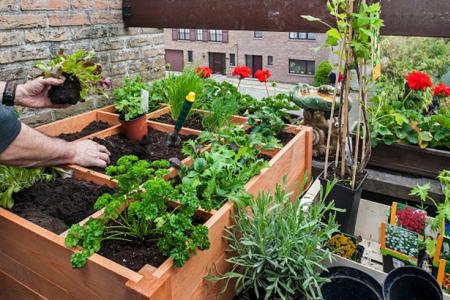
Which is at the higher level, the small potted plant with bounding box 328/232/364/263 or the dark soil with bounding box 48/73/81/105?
the dark soil with bounding box 48/73/81/105

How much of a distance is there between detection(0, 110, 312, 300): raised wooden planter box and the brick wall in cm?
101

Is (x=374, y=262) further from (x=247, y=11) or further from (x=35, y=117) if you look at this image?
(x=35, y=117)

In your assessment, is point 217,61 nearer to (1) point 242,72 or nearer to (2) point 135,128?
(1) point 242,72

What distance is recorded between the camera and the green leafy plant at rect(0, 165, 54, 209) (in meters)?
1.33

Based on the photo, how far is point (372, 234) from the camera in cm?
166

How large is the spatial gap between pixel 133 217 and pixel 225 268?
1.22 ft

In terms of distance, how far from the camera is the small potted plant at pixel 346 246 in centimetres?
139

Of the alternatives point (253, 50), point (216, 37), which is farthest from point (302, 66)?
point (216, 37)

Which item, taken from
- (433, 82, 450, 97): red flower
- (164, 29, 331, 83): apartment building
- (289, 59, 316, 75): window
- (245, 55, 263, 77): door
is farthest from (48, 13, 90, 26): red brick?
(289, 59, 316, 75): window

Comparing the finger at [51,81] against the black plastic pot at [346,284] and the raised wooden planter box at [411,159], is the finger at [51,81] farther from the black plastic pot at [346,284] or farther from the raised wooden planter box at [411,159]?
the raised wooden planter box at [411,159]

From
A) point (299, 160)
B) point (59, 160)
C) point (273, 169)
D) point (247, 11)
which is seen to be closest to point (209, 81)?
point (247, 11)

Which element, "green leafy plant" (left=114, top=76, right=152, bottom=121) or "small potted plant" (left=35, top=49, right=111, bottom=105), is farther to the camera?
"green leafy plant" (left=114, top=76, right=152, bottom=121)

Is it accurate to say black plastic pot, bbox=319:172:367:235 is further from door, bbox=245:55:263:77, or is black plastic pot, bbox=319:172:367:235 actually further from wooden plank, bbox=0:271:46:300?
door, bbox=245:55:263:77

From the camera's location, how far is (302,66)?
51.0 feet
